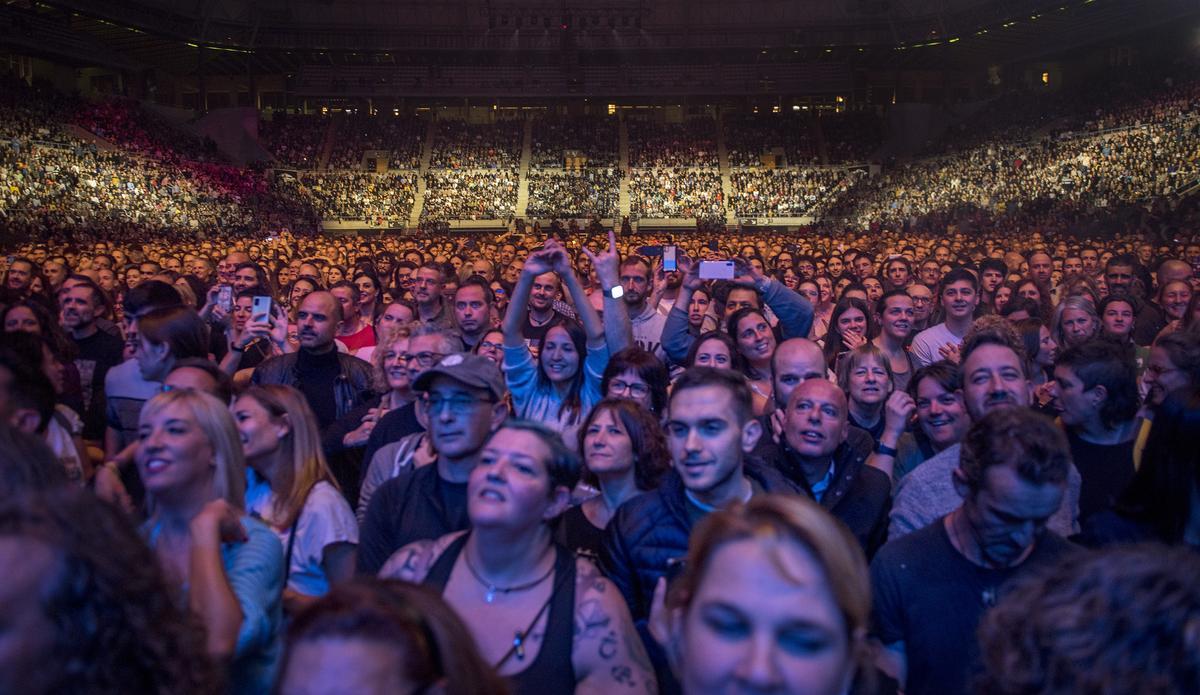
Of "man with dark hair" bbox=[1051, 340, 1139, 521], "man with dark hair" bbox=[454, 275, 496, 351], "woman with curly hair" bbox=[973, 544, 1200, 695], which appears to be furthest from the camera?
"man with dark hair" bbox=[454, 275, 496, 351]

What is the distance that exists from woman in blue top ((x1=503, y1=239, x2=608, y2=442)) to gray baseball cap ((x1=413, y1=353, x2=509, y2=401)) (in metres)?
A: 1.37

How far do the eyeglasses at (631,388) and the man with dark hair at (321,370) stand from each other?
1738mm

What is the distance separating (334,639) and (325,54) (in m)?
47.0

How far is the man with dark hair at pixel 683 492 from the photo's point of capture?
123 inches

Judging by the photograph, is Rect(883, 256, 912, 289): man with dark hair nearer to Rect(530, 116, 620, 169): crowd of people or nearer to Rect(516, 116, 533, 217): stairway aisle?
Rect(516, 116, 533, 217): stairway aisle

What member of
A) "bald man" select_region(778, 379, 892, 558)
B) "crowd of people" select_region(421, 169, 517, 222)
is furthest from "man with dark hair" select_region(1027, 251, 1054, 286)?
"crowd of people" select_region(421, 169, 517, 222)

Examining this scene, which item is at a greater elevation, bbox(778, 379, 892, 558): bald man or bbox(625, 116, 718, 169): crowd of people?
bbox(625, 116, 718, 169): crowd of people

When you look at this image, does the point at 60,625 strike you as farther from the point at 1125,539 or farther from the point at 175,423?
the point at 1125,539

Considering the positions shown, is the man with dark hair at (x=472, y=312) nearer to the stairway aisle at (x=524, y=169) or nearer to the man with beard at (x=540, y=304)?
the man with beard at (x=540, y=304)

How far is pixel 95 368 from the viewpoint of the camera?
598cm

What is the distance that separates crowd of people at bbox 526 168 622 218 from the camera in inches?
1549

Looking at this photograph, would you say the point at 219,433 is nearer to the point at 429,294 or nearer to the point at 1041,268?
the point at 429,294

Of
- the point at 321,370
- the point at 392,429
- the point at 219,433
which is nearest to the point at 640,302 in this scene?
the point at 321,370

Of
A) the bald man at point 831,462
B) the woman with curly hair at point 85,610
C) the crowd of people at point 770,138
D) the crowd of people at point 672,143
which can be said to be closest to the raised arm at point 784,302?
the bald man at point 831,462
